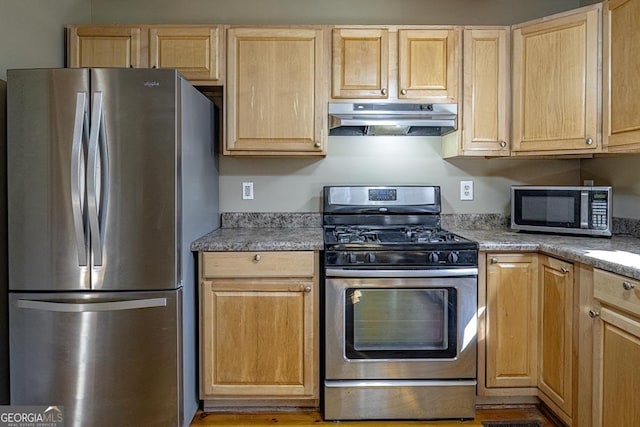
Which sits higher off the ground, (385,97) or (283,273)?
(385,97)

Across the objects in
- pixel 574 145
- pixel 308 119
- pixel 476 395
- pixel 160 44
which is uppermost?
pixel 160 44

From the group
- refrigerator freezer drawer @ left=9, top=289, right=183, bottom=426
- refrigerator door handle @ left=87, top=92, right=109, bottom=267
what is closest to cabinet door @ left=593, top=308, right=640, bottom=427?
refrigerator freezer drawer @ left=9, top=289, right=183, bottom=426

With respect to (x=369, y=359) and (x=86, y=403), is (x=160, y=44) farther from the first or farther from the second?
(x=369, y=359)

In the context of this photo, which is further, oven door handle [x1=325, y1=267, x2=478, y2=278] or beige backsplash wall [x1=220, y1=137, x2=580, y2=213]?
beige backsplash wall [x1=220, y1=137, x2=580, y2=213]

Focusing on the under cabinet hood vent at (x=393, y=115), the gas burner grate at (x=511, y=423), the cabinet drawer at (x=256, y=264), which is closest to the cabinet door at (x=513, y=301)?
the gas burner grate at (x=511, y=423)

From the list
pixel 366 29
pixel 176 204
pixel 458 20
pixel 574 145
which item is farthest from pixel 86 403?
pixel 458 20

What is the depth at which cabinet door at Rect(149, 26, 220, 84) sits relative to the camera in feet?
7.61

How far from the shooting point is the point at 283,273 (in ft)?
6.65

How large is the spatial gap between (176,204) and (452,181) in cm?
174

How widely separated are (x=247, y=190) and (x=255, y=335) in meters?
1.00

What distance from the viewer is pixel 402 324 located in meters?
2.03

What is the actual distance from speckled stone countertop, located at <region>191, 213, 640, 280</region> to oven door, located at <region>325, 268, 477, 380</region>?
0.88 feet

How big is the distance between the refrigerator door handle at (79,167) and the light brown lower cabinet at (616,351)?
2122 mm

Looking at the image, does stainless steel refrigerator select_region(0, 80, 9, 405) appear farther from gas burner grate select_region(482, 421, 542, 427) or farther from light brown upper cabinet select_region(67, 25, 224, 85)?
gas burner grate select_region(482, 421, 542, 427)
